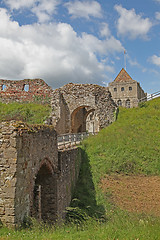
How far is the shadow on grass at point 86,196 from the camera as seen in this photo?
29.6ft

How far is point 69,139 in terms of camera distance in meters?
13.7

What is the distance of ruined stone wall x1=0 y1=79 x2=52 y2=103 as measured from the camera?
20.8 meters

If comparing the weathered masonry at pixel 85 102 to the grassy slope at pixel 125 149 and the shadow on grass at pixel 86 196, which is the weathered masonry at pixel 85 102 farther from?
the shadow on grass at pixel 86 196

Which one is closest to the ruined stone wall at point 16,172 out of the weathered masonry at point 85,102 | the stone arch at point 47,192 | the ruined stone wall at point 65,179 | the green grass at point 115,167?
the green grass at point 115,167

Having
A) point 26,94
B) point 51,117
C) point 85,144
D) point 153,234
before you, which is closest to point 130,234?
point 153,234

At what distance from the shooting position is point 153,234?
4055 millimetres

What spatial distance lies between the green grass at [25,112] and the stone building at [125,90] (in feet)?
81.5

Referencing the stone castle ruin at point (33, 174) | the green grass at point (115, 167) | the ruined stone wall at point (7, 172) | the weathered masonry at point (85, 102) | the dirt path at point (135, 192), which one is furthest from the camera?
the weathered masonry at point (85, 102)

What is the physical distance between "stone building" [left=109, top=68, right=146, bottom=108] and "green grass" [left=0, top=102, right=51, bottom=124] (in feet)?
81.5

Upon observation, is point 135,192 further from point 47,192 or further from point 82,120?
point 82,120

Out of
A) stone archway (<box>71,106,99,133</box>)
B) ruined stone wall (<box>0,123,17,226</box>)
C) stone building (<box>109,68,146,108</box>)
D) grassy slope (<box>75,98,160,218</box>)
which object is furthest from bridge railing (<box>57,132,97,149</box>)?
stone building (<box>109,68,146,108</box>)

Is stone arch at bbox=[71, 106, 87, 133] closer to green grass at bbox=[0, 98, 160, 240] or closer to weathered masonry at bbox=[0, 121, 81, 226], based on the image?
green grass at bbox=[0, 98, 160, 240]

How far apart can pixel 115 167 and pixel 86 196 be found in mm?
3840

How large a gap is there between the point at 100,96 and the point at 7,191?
55.8 feet
